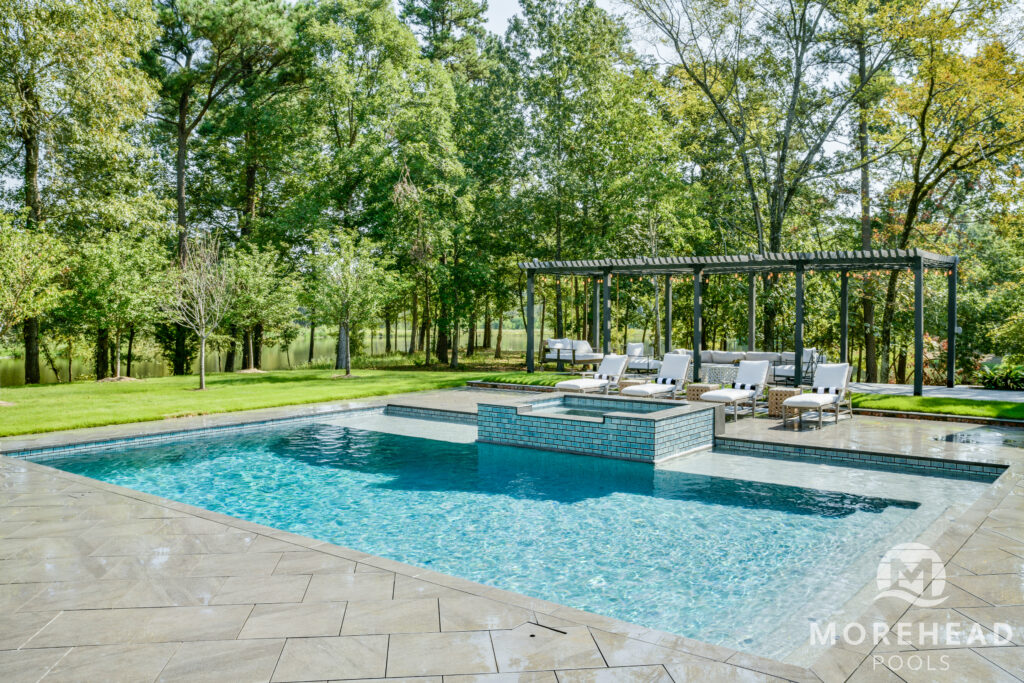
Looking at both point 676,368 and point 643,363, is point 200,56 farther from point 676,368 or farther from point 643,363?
point 676,368

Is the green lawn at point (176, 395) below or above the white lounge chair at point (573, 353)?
below

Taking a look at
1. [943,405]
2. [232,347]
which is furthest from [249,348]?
[943,405]

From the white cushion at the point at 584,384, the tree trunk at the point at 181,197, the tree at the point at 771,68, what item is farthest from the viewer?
the tree trunk at the point at 181,197

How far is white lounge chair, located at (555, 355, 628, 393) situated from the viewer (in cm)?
1220

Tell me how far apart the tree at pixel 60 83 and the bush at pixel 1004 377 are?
2302 cm

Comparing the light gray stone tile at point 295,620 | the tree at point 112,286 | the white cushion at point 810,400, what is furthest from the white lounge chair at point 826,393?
the tree at point 112,286

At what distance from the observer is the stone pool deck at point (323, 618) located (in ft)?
9.17

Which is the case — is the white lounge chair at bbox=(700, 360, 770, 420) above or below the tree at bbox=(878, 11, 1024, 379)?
below

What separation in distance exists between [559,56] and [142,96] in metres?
13.2

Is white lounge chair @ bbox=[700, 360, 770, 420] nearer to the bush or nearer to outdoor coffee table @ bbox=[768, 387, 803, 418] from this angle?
outdoor coffee table @ bbox=[768, 387, 803, 418]

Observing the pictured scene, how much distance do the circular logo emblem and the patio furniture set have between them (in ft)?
18.1

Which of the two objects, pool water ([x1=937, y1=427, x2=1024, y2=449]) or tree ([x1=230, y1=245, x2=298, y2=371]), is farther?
tree ([x1=230, y1=245, x2=298, y2=371])

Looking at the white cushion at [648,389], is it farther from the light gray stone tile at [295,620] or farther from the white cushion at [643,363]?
the light gray stone tile at [295,620]

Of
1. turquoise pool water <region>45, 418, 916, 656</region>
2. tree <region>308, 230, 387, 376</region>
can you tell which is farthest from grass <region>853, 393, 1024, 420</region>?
tree <region>308, 230, 387, 376</region>
